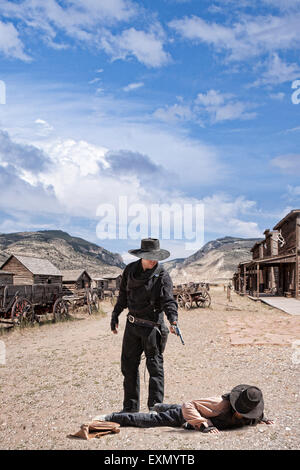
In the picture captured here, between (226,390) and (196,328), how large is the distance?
6673 mm

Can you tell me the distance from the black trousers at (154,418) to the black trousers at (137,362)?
0.32 metres

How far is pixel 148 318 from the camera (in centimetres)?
421

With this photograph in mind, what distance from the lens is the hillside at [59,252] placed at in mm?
79062

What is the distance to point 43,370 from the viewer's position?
721 cm

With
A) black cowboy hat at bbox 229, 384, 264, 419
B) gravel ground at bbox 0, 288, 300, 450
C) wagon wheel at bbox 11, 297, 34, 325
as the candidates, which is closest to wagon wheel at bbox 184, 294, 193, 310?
gravel ground at bbox 0, 288, 300, 450

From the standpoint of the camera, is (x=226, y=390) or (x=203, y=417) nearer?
(x=203, y=417)

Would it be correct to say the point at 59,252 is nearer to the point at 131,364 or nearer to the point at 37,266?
the point at 37,266

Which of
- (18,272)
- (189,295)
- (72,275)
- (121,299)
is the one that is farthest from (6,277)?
(121,299)

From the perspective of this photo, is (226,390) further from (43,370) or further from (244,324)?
(244,324)

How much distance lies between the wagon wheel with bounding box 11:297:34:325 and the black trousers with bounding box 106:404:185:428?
30.9ft

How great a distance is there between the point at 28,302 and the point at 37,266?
17720mm

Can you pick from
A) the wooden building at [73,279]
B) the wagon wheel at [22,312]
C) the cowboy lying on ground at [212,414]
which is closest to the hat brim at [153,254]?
the cowboy lying on ground at [212,414]

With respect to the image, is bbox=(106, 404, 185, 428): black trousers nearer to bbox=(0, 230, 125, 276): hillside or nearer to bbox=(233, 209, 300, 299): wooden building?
bbox=(233, 209, 300, 299): wooden building
